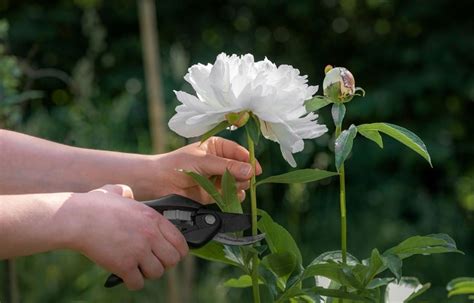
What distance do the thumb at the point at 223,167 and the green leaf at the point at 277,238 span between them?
0.06 meters

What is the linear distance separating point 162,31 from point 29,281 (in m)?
2.03

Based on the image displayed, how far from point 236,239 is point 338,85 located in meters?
0.19

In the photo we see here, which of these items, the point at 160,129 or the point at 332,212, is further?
the point at 332,212

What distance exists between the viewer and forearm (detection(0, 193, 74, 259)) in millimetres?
985

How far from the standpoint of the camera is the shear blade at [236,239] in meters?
0.97

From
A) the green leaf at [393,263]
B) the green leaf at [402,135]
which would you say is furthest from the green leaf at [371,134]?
the green leaf at [393,263]

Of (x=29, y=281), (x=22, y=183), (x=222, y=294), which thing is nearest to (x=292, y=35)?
(x=222, y=294)

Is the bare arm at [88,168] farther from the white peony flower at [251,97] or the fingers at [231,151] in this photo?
the white peony flower at [251,97]

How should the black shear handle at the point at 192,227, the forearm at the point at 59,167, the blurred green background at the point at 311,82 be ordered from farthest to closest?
the blurred green background at the point at 311,82
the forearm at the point at 59,167
the black shear handle at the point at 192,227

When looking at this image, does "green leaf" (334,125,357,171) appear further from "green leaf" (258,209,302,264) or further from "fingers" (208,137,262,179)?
"fingers" (208,137,262,179)

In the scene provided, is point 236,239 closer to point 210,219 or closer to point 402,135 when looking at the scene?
point 210,219

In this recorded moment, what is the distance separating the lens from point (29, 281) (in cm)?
284

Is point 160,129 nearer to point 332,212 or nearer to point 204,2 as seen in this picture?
point 332,212

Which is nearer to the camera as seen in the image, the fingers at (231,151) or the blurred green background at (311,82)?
the fingers at (231,151)
